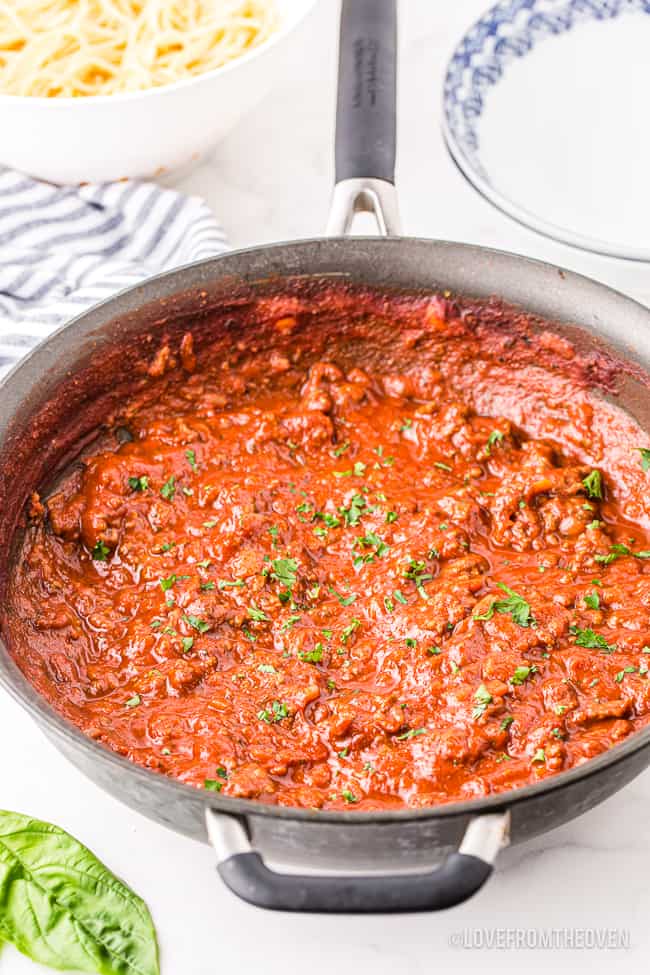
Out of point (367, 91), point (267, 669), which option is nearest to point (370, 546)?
point (267, 669)

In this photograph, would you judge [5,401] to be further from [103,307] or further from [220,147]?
[220,147]

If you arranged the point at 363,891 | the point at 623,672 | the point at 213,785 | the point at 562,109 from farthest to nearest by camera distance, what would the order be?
the point at 562,109, the point at 623,672, the point at 213,785, the point at 363,891

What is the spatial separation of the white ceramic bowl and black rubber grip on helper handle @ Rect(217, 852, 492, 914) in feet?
8.45

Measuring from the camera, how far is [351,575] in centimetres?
321

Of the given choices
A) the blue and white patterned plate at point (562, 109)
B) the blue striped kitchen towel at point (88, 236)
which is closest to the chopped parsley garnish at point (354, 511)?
the blue striped kitchen towel at point (88, 236)

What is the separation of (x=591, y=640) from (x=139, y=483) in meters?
1.24

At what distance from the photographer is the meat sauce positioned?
2828 mm

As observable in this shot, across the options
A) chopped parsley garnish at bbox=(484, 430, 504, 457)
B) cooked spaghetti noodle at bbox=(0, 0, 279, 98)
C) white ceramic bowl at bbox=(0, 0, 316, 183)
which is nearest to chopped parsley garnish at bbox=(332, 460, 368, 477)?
chopped parsley garnish at bbox=(484, 430, 504, 457)

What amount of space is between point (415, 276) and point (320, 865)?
1.67 m

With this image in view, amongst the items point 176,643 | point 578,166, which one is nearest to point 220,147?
point 578,166

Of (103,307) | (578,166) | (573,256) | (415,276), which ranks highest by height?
(578,166)

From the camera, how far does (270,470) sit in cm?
347

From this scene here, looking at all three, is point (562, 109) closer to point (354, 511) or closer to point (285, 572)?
point (354, 511)

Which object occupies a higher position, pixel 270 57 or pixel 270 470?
pixel 270 57
